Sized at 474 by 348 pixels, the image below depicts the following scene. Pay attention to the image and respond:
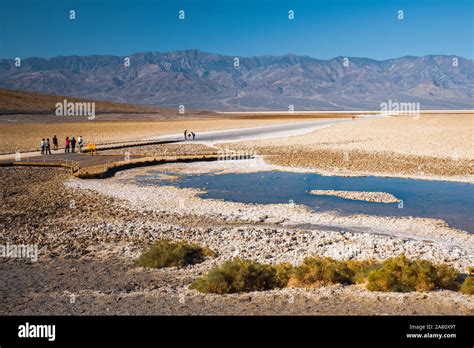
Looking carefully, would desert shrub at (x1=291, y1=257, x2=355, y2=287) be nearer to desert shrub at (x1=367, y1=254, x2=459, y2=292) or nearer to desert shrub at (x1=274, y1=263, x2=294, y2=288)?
desert shrub at (x1=274, y1=263, x2=294, y2=288)

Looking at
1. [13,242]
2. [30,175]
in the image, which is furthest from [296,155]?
[13,242]

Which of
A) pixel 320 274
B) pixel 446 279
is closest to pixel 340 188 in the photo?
pixel 320 274

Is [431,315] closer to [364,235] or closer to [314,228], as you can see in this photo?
[364,235]

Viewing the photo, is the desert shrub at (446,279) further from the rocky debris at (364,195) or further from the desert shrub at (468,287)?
the rocky debris at (364,195)

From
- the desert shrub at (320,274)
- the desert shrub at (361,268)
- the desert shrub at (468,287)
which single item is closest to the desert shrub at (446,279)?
the desert shrub at (468,287)

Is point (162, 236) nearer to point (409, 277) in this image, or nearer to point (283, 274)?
point (283, 274)

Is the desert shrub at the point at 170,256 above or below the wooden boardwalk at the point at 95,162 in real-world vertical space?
below
